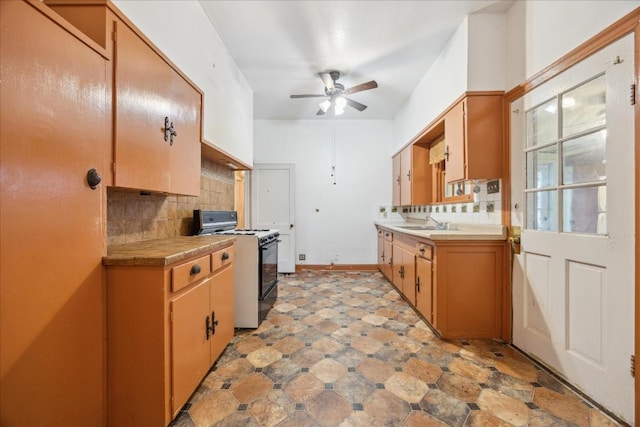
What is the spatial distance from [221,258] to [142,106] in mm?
1081

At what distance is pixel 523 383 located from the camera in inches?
68.3

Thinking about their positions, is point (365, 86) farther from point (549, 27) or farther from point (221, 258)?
point (221, 258)

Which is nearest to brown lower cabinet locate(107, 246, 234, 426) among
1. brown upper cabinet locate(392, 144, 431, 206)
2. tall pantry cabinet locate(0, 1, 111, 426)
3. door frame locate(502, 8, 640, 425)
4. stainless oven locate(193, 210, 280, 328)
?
tall pantry cabinet locate(0, 1, 111, 426)

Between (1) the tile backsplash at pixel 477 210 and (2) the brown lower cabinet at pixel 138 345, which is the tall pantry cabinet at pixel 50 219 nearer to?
(2) the brown lower cabinet at pixel 138 345

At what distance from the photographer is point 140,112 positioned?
149 centimetres

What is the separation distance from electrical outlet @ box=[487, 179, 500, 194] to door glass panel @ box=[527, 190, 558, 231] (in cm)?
30

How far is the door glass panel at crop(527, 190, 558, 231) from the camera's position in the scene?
1880mm

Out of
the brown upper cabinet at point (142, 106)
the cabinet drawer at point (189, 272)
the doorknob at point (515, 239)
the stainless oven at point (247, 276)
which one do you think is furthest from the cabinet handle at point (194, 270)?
the doorknob at point (515, 239)

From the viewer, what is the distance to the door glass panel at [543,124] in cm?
188

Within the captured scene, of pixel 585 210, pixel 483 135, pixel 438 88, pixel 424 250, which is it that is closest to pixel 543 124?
pixel 483 135

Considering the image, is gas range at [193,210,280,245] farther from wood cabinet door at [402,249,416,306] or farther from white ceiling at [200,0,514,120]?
white ceiling at [200,0,514,120]

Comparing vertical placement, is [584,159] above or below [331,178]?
below

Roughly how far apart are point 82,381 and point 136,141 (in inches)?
45.3

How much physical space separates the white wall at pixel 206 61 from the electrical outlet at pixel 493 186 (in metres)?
2.55
